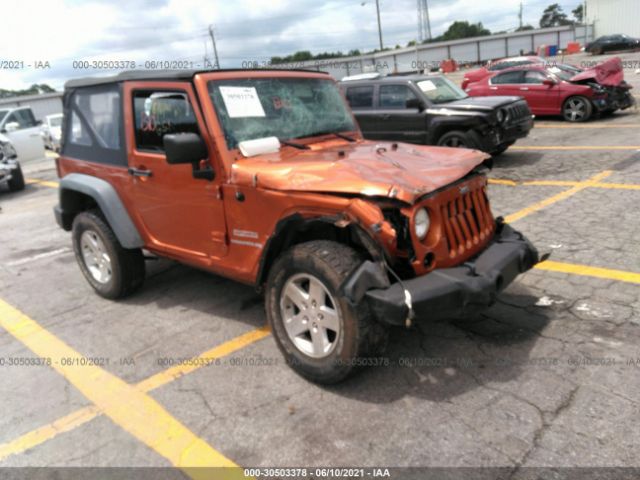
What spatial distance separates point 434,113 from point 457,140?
0.70 metres

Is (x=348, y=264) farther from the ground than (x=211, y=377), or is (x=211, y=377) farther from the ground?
(x=348, y=264)

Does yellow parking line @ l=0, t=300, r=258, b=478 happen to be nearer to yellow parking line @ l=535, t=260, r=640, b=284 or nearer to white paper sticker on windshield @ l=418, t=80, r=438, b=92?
yellow parking line @ l=535, t=260, r=640, b=284

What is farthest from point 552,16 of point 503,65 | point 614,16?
point 503,65

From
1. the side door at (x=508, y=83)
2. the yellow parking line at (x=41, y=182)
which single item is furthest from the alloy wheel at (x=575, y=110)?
the yellow parking line at (x=41, y=182)

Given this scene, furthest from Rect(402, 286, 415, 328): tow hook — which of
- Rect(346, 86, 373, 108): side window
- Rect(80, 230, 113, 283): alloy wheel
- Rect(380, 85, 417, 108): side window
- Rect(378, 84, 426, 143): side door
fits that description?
Rect(346, 86, 373, 108): side window

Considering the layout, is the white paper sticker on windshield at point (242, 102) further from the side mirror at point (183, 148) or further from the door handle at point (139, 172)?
the door handle at point (139, 172)

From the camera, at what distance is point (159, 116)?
12.8 ft

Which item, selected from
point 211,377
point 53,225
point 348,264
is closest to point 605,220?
point 348,264

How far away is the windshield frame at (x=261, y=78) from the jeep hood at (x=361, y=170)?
0.17m

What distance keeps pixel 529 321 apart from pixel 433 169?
1428 mm

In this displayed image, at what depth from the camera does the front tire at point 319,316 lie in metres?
2.79

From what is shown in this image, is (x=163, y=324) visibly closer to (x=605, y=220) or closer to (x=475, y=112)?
(x=605, y=220)

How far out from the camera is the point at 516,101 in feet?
30.5

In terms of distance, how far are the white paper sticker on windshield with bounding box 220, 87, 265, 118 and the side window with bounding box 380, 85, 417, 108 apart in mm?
6469
